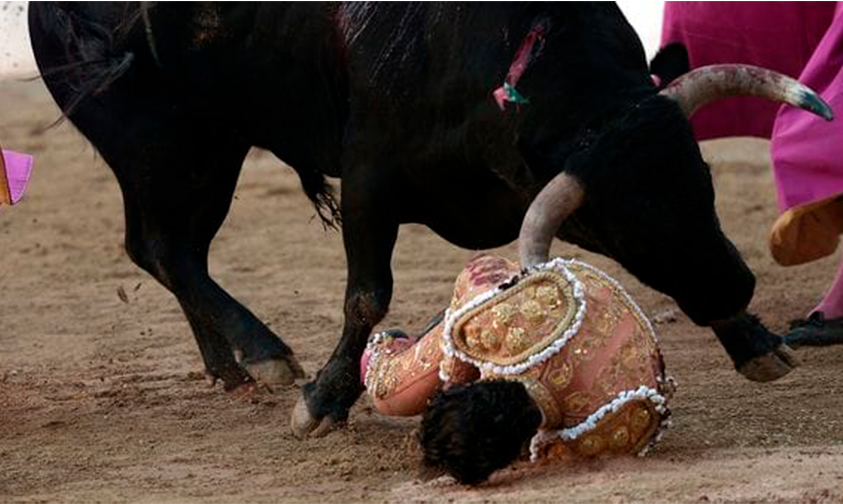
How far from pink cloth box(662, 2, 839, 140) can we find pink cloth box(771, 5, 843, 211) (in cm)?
28

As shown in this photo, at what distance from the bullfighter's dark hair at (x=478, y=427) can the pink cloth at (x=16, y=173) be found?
5.55 feet

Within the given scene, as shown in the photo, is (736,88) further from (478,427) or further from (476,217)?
(478,427)

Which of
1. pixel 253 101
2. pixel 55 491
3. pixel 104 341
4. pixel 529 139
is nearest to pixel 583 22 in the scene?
pixel 529 139

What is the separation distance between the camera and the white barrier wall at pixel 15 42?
18.8ft

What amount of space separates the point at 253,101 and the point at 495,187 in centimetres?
82

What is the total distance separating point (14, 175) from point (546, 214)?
166cm

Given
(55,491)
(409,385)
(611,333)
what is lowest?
(55,491)

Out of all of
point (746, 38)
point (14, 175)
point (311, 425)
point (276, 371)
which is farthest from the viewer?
point (746, 38)

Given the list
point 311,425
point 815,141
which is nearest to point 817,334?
point 815,141

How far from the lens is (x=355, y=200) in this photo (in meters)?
4.48

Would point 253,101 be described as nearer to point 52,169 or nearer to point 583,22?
point 583,22

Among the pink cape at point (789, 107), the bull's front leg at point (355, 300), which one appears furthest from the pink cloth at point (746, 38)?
the bull's front leg at point (355, 300)

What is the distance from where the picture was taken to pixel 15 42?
5898 millimetres

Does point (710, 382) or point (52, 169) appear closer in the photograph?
point (710, 382)
